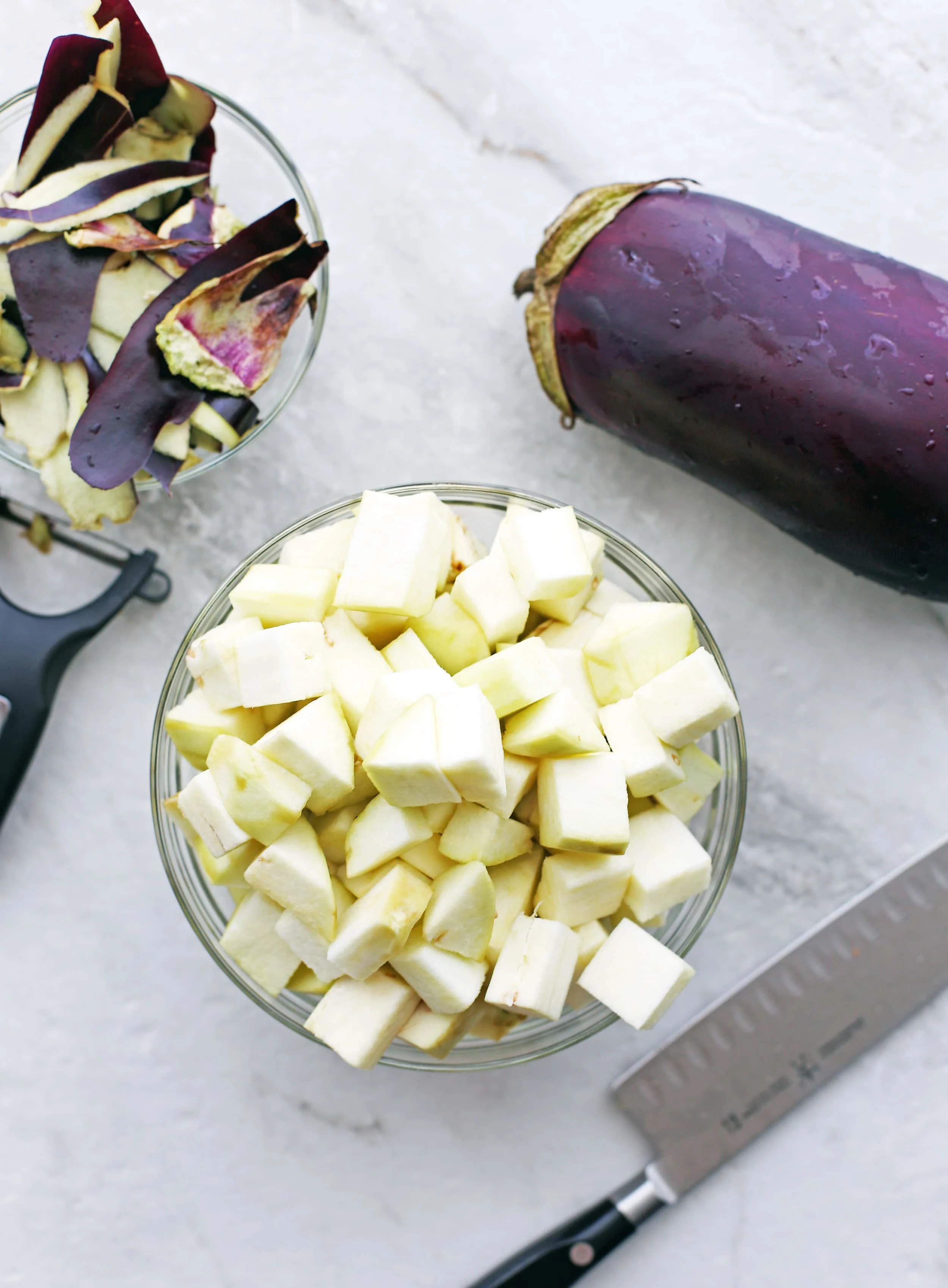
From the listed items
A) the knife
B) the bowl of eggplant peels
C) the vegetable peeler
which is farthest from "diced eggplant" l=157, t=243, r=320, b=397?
the knife

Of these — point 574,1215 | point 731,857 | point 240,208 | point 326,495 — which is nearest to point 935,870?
point 731,857

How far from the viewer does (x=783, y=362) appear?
3.25 feet

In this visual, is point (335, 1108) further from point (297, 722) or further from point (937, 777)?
point (937, 777)

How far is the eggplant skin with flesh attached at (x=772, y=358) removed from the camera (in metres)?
0.98

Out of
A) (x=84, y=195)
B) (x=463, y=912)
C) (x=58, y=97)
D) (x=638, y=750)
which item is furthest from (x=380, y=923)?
→ (x=58, y=97)

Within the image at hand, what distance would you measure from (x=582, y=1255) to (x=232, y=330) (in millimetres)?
1144

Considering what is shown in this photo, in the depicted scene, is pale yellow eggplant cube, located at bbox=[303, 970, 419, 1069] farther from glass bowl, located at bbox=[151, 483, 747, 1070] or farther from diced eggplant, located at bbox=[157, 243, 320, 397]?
diced eggplant, located at bbox=[157, 243, 320, 397]

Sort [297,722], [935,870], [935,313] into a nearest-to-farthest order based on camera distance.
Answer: [297,722] < [935,313] < [935,870]

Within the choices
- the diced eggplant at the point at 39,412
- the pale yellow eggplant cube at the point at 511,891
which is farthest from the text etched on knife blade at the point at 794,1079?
the diced eggplant at the point at 39,412

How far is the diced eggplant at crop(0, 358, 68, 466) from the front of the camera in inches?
41.7

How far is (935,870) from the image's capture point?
3.82 feet

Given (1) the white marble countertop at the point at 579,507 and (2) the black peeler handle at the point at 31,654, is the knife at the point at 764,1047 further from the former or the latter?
(2) the black peeler handle at the point at 31,654

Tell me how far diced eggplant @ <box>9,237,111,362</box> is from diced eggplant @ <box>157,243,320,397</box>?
0.09 meters

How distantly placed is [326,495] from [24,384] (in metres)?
0.35
